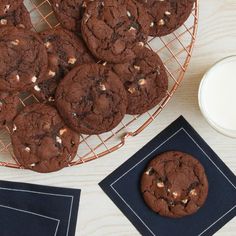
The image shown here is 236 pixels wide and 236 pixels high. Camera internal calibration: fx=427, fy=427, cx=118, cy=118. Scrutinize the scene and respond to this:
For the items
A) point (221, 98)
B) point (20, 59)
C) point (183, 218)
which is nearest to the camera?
point (20, 59)

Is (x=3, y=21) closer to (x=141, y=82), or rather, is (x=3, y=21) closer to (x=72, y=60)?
(x=72, y=60)

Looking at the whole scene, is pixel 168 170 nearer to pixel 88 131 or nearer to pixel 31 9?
pixel 88 131

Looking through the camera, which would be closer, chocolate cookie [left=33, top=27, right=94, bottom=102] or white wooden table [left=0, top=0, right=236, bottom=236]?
chocolate cookie [left=33, top=27, right=94, bottom=102]

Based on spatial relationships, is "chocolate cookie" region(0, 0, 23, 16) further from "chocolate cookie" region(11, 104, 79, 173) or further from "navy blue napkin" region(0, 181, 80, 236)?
"navy blue napkin" region(0, 181, 80, 236)

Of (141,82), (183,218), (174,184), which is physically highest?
(141,82)

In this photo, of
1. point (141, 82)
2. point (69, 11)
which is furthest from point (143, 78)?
point (69, 11)

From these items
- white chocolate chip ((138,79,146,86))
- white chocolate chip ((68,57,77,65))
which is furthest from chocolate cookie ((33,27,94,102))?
white chocolate chip ((138,79,146,86))
